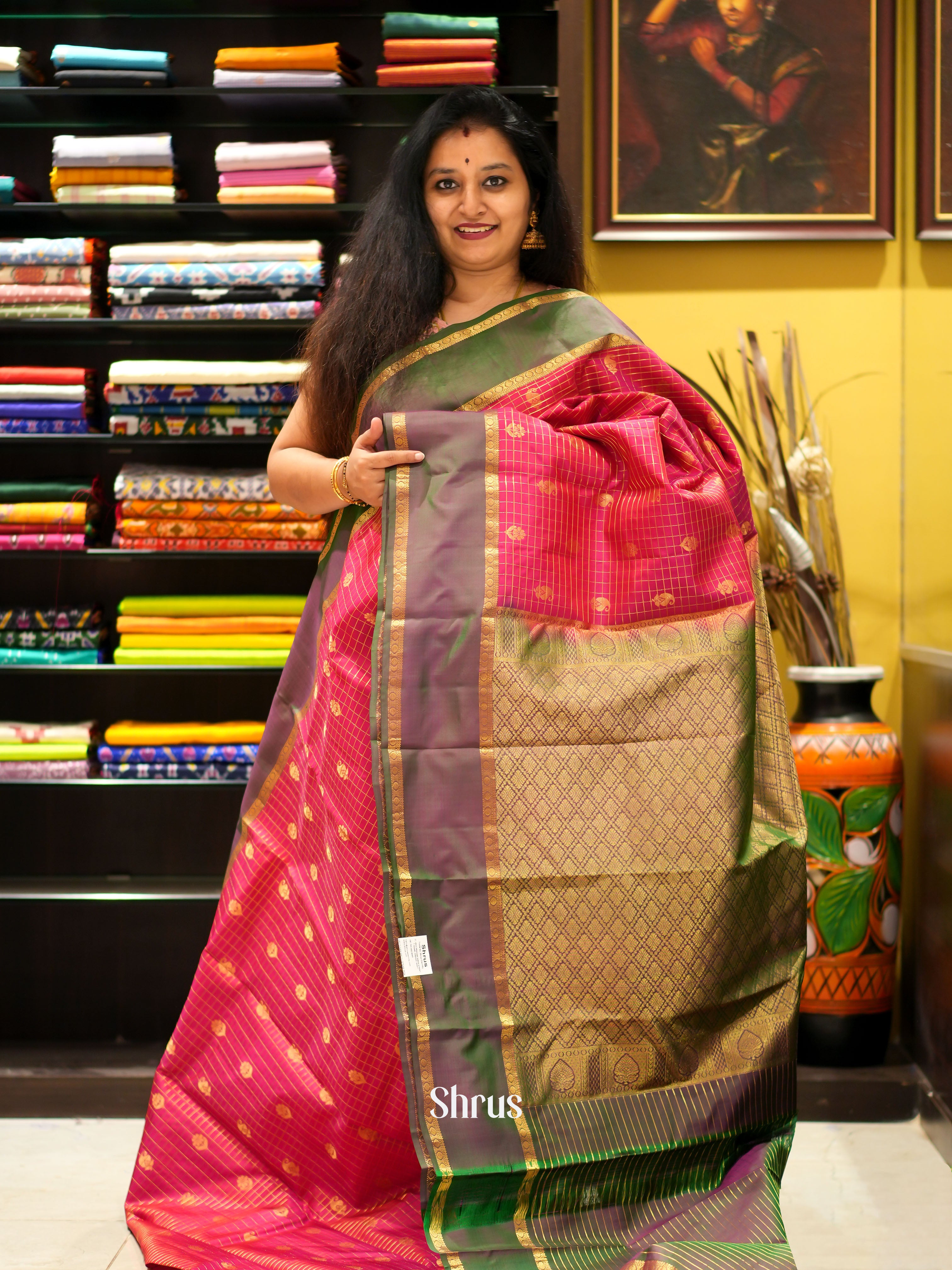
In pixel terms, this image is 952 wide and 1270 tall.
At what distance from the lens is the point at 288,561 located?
9.31 ft

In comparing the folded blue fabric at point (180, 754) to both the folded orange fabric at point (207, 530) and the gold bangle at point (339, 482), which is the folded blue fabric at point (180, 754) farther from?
the gold bangle at point (339, 482)

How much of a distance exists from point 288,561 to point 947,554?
143 cm

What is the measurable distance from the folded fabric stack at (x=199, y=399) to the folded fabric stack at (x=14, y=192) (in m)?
0.41

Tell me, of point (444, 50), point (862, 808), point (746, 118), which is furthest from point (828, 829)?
point (444, 50)

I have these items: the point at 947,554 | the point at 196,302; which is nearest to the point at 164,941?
the point at 196,302

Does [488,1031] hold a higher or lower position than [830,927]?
higher

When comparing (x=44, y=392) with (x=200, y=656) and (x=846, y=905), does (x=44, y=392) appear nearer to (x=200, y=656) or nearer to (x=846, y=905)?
(x=200, y=656)

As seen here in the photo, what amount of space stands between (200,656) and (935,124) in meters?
1.98

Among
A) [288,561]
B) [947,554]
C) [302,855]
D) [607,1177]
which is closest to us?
[607,1177]

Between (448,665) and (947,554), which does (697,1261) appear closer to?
(448,665)

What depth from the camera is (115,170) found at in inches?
102

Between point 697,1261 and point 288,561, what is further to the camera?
point 288,561

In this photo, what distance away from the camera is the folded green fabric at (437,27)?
2.48 metres

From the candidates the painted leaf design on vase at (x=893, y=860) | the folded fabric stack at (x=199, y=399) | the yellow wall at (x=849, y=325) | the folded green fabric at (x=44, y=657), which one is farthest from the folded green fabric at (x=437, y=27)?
the painted leaf design on vase at (x=893, y=860)
